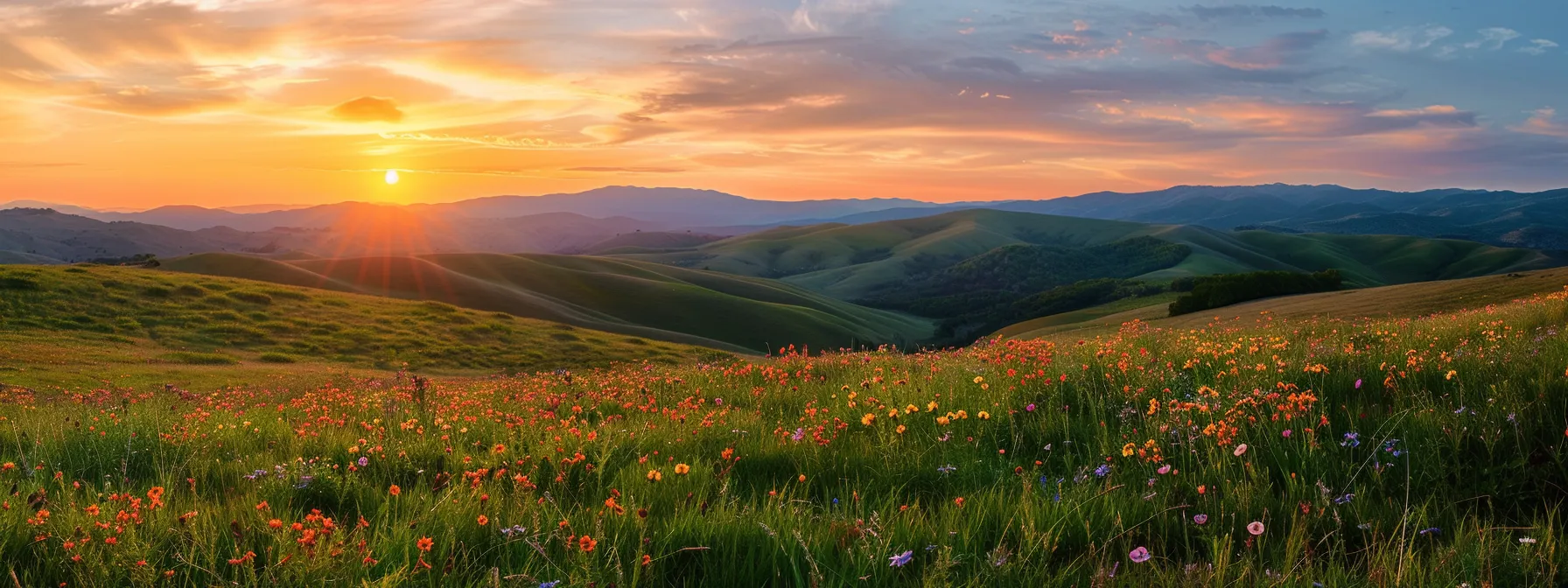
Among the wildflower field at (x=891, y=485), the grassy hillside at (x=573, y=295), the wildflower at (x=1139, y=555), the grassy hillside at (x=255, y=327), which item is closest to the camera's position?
the wildflower at (x=1139, y=555)

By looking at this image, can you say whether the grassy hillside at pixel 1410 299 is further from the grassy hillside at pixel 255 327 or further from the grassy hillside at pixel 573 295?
the grassy hillside at pixel 573 295

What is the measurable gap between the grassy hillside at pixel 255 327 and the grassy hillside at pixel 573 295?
89.2 feet

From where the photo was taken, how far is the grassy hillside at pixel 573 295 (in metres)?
95.2

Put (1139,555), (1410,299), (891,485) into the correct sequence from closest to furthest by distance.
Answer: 1. (1139,555)
2. (891,485)
3. (1410,299)

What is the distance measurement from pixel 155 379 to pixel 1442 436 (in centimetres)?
3739

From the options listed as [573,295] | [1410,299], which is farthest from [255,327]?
[573,295]

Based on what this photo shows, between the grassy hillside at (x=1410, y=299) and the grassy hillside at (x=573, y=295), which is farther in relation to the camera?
the grassy hillside at (x=573, y=295)

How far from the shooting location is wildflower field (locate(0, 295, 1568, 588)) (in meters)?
3.20

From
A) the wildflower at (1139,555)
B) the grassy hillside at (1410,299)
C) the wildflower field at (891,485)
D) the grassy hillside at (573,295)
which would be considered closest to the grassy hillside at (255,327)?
the grassy hillside at (573,295)

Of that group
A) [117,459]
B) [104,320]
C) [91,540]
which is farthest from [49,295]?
[91,540]

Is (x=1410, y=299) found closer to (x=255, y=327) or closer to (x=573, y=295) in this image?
(x=255, y=327)

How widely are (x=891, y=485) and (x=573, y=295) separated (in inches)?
4543

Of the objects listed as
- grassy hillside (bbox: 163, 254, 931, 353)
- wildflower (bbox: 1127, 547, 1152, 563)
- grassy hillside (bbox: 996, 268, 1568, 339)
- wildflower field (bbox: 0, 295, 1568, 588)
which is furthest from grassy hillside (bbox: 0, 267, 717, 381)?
wildflower (bbox: 1127, 547, 1152, 563)

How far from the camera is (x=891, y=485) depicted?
15.5ft
